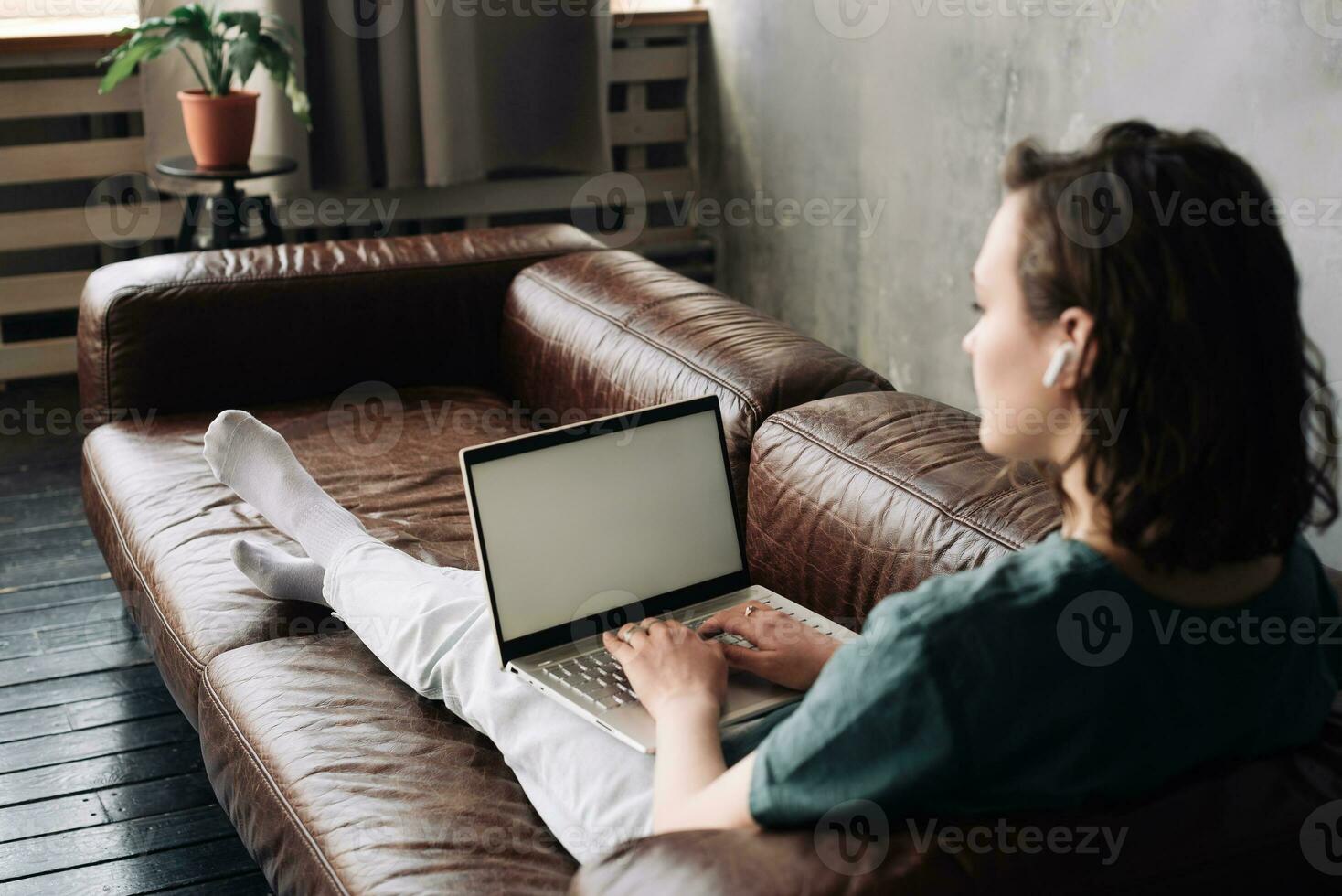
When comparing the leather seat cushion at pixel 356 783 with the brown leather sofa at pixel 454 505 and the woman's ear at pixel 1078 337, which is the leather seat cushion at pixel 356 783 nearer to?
the brown leather sofa at pixel 454 505

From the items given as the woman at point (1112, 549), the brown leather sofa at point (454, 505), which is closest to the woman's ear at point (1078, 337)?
the woman at point (1112, 549)

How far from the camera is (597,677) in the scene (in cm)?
127

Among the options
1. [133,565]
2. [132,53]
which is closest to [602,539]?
[133,565]

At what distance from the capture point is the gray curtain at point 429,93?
→ 3383 mm

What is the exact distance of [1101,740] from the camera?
83cm

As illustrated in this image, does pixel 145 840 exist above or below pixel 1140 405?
below

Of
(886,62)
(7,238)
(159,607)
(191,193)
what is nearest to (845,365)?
(159,607)

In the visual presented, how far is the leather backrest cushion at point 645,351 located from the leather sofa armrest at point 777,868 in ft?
2.85

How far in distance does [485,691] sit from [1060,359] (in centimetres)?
71

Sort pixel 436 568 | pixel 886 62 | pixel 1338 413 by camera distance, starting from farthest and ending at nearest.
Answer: pixel 886 62 < pixel 1338 413 < pixel 436 568

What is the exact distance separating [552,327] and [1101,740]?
1.52 m

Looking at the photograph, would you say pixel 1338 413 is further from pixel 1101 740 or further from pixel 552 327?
pixel 1101 740

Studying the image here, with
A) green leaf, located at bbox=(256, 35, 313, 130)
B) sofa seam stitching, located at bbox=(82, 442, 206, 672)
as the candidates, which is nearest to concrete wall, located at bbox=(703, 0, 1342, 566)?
green leaf, located at bbox=(256, 35, 313, 130)

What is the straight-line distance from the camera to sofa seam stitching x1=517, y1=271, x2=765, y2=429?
1699 mm
